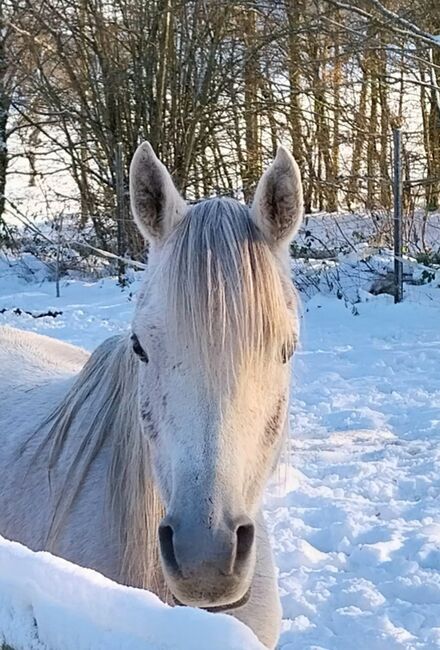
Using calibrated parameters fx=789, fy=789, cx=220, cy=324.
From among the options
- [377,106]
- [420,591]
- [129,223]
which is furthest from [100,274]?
[420,591]

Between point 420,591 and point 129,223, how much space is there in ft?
29.8

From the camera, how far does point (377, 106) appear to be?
14508mm

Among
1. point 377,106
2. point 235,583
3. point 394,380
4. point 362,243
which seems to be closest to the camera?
point 235,583

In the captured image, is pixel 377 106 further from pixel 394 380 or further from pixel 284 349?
pixel 284 349

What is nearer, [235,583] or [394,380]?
[235,583]

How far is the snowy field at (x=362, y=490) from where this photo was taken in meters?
2.93

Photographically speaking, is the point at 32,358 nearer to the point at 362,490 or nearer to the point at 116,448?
the point at 116,448

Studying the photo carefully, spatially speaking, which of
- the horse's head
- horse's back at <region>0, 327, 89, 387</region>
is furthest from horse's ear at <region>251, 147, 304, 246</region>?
horse's back at <region>0, 327, 89, 387</region>

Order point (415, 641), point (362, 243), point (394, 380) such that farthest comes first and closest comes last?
point (362, 243)
point (394, 380)
point (415, 641)

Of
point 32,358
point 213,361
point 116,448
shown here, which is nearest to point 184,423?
point 213,361

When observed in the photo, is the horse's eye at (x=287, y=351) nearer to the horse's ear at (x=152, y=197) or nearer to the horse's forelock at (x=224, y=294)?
the horse's forelock at (x=224, y=294)

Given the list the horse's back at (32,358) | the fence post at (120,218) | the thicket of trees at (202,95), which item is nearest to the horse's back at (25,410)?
the horse's back at (32,358)

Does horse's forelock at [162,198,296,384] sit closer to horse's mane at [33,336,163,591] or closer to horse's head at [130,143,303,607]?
horse's head at [130,143,303,607]

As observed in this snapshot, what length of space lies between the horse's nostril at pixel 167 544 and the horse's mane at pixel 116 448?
19.4 inches
